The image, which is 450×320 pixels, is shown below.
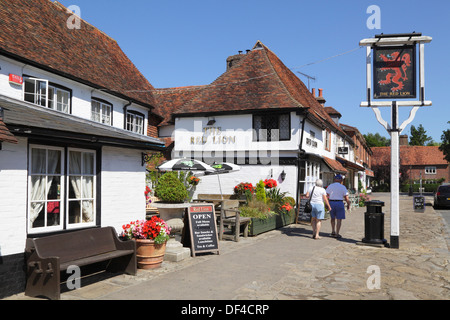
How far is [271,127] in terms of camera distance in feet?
57.0

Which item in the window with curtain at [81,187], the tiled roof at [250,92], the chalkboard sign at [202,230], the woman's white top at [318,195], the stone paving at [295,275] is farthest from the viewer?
the tiled roof at [250,92]

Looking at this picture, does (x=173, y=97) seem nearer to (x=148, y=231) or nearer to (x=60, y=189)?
(x=148, y=231)

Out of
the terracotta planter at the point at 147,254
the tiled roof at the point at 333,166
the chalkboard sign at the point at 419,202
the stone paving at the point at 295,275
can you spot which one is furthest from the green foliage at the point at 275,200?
the chalkboard sign at the point at 419,202

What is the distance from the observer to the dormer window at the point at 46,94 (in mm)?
11568

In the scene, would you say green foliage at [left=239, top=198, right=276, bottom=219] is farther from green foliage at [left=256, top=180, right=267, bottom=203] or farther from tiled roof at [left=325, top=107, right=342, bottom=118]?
tiled roof at [left=325, top=107, right=342, bottom=118]

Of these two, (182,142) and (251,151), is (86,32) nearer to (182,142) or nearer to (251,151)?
(182,142)

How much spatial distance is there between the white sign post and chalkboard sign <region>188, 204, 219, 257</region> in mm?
4642

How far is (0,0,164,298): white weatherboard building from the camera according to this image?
5609mm

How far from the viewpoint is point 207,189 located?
Result: 59.4ft

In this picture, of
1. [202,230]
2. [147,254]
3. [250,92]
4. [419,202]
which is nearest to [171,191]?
[202,230]

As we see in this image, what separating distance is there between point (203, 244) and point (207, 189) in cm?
966

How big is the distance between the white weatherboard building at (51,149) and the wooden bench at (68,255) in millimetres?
302

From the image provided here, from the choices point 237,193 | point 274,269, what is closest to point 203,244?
point 274,269

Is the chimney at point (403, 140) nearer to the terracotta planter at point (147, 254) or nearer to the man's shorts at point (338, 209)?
the man's shorts at point (338, 209)
